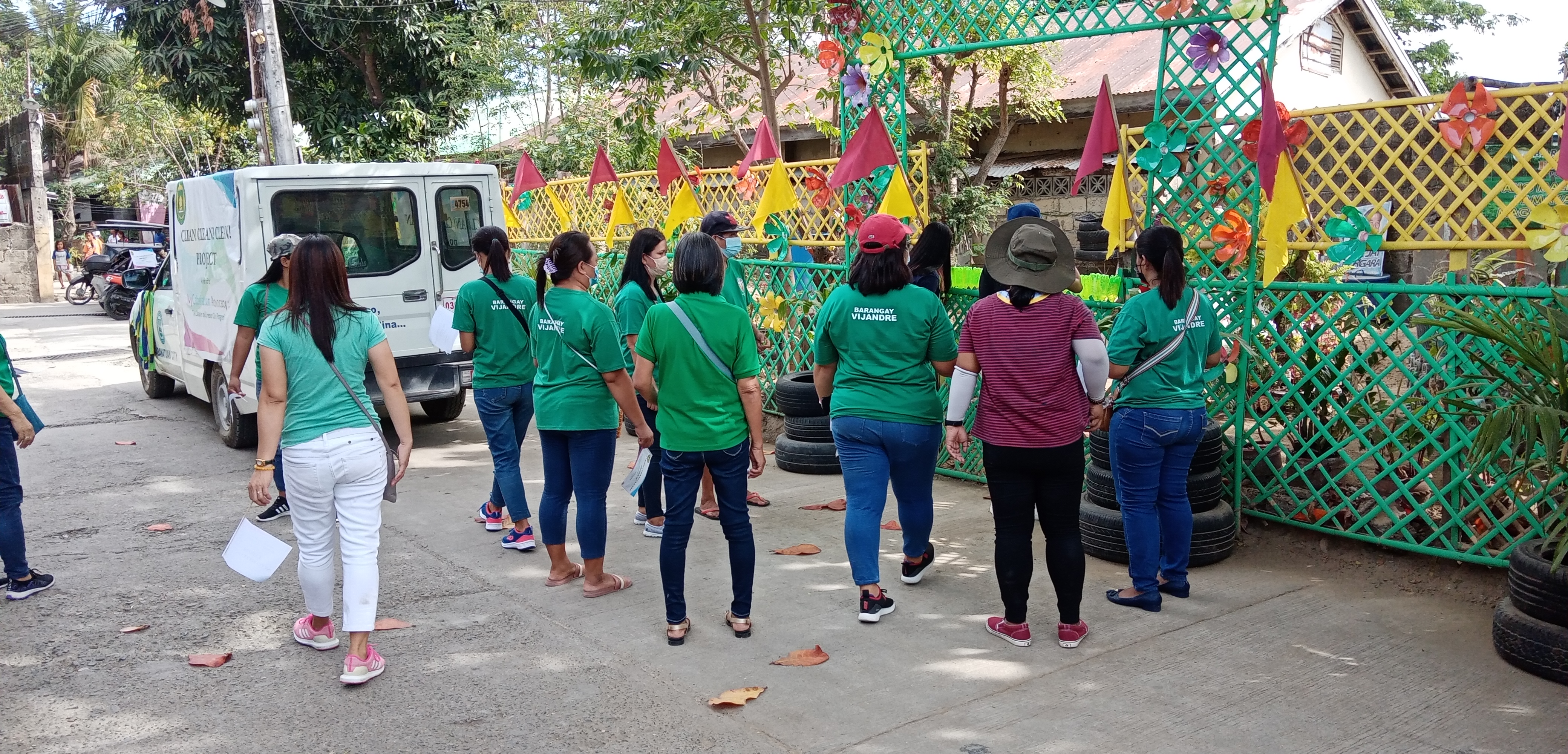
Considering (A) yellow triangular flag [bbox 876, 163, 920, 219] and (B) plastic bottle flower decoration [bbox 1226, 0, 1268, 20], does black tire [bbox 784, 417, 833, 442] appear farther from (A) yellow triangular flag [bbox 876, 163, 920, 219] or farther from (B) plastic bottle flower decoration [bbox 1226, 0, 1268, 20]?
(B) plastic bottle flower decoration [bbox 1226, 0, 1268, 20]

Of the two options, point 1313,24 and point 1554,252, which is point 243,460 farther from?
point 1313,24

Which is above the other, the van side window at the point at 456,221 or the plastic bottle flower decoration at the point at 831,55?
the plastic bottle flower decoration at the point at 831,55

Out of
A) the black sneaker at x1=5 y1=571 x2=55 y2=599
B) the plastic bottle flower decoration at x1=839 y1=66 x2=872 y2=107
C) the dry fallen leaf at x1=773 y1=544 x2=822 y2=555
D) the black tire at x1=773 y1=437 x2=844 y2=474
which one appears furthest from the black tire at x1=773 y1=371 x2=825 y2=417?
the black sneaker at x1=5 y1=571 x2=55 y2=599

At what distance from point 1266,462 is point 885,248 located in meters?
2.40

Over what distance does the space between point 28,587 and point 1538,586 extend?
243 inches

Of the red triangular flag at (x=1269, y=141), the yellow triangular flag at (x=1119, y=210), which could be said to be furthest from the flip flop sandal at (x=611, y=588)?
the red triangular flag at (x=1269, y=141)

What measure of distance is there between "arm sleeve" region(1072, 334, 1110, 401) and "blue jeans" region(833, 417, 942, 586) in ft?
2.18

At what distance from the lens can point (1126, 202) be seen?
5.73 m

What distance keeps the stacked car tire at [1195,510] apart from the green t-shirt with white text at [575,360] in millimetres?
2212

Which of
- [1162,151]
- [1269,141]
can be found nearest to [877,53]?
[1162,151]

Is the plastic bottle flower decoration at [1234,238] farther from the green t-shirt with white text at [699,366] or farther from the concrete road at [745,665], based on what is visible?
the green t-shirt with white text at [699,366]

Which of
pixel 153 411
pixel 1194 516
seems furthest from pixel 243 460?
pixel 1194 516

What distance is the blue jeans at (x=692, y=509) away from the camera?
420 centimetres

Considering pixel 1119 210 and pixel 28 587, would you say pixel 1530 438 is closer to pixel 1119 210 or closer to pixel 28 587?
pixel 1119 210
